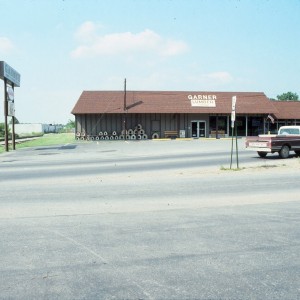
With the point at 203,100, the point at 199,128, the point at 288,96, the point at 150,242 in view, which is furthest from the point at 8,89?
the point at 288,96

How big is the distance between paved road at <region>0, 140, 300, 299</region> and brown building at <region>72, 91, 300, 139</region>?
33.8 meters

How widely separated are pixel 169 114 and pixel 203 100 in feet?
16.2

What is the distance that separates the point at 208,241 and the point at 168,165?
12.1m

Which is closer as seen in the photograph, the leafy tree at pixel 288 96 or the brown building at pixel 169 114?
the brown building at pixel 169 114

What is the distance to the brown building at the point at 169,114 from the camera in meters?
44.3

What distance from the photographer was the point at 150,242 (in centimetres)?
549

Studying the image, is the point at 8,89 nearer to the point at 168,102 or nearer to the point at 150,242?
the point at 168,102

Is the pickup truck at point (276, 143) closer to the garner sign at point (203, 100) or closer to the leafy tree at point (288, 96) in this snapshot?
the garner sign at point (203, 100)

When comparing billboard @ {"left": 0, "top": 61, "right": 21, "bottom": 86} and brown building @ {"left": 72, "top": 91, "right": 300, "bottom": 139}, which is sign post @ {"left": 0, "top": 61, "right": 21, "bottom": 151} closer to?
billboard @ {"left": 0, "top": 61, "right": 21, "bottom": 86}

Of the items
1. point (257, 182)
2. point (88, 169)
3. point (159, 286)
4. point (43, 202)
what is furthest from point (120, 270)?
point (88, 169)

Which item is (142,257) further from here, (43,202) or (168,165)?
(168,165)

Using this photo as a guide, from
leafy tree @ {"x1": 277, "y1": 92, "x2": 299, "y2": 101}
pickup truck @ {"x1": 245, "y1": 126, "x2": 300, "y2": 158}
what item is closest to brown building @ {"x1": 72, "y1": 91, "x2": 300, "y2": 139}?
pickup truck @ {"x1": 245, "y1": 126, "x2": 300, "y2": 158}

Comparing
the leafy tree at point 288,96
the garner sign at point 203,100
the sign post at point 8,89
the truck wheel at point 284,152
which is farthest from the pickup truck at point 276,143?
the leafy tree at point 288,96

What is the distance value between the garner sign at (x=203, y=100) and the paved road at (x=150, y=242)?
1415 inches
